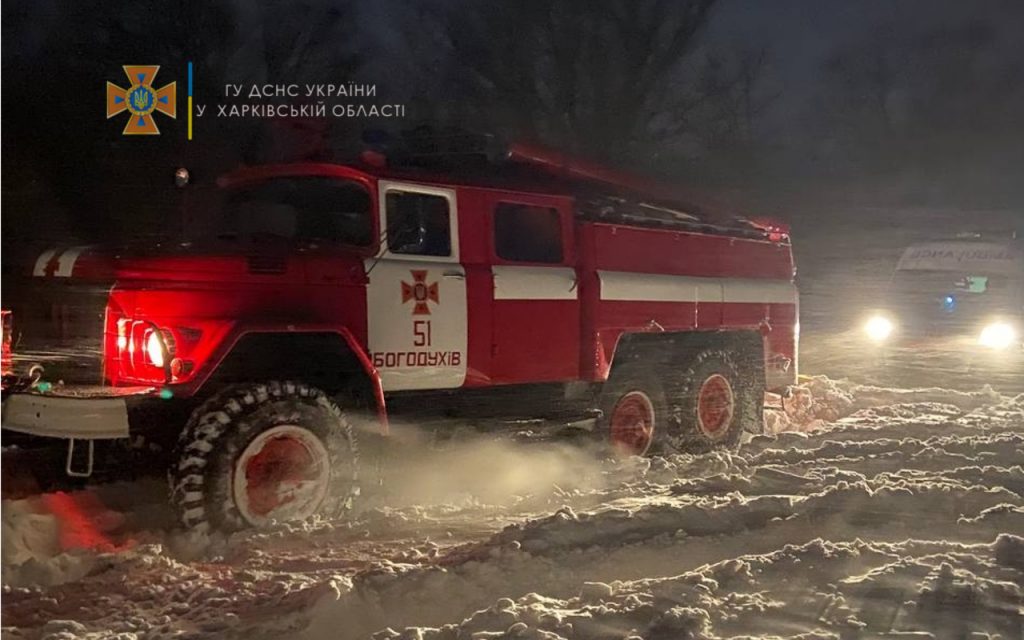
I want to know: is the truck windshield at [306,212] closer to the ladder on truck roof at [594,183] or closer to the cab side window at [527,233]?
the ladder on truck roof at [594,183]

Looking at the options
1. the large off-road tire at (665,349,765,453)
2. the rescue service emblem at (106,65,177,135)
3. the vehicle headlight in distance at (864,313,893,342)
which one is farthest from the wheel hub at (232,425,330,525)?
the vehicle headlight in distance at (864,313,893,342)

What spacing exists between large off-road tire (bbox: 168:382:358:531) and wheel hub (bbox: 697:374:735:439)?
3152mm

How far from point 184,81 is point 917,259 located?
17.5ft

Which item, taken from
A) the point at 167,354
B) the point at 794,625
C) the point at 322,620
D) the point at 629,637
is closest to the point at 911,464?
the point at 794,625

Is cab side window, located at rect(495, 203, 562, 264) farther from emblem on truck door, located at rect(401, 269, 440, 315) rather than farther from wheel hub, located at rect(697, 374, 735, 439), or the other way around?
wheel hub, located at rect(697, 374, 735, 439)

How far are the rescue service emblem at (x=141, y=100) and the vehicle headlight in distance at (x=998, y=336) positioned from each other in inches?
241

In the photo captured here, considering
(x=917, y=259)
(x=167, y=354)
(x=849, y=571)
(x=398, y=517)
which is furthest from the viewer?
(x=917, y=259)

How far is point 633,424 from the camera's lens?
20.8ft

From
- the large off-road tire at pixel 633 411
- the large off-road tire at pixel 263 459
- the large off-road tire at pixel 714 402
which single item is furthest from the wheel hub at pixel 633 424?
the large off-road tire at pixel 263 459

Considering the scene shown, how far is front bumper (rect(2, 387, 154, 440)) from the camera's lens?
12.4 feet

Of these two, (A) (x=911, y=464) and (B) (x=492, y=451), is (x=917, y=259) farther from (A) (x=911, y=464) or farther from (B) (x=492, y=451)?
(B) (x=492, y=451)

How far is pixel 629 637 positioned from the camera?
2.94m

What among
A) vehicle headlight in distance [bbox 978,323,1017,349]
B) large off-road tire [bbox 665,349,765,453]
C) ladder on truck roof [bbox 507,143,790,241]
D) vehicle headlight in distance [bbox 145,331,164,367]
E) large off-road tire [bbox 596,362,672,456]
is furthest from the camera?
vehicle headlight in distance [bbox 978,323,1017,349]

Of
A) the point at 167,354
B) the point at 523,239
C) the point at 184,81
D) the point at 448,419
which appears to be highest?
the point at 184,81
